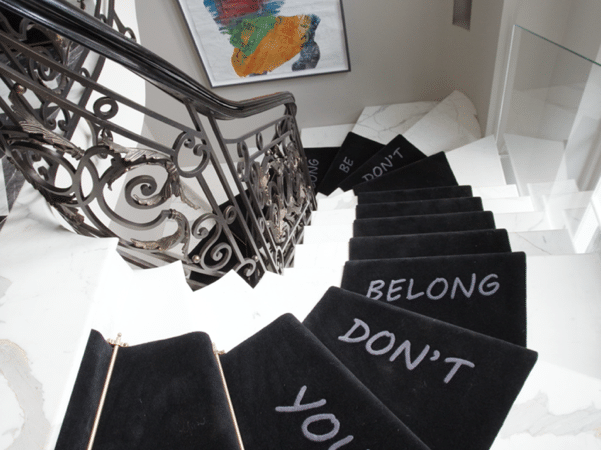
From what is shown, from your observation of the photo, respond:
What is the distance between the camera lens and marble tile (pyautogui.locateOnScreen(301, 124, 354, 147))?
4820 mm

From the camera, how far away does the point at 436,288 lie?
1.70 metres

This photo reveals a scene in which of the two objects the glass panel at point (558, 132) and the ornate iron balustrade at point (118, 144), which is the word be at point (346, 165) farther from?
the glass panel at point (558, 132)

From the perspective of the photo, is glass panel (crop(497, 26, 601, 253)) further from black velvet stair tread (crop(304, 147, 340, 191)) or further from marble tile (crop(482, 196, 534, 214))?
black velvet stair tread (crop(304, 147, 340, 191))

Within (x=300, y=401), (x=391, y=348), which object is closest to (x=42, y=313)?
(x=300, y=401)

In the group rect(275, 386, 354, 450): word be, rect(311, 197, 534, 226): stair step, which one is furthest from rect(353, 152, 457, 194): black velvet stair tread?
rect(275, 386, 354, 450): word be

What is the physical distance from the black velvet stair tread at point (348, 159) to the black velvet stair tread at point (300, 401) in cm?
311

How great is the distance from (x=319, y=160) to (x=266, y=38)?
1350mm

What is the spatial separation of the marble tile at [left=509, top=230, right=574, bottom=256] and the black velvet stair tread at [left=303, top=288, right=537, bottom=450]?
34.0 inches

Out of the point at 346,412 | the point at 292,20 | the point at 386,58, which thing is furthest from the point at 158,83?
the point at 386,58

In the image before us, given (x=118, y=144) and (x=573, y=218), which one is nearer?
(x=118, y=144)

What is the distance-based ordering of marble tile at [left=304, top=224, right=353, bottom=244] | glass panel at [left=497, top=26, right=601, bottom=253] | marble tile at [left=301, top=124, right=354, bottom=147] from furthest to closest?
marble tile at [left=301, top=124, right=354, bottom=147]
marble tile at [left=304, top=224, right=353, bottom=244]
glass panel at [left=497, top=26, right=601, bottom=253]

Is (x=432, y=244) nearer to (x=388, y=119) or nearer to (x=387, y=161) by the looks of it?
(x=387, y=161)

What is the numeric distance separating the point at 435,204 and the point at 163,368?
2021 millimetres

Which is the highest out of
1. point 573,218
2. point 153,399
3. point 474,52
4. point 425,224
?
point 474,52
